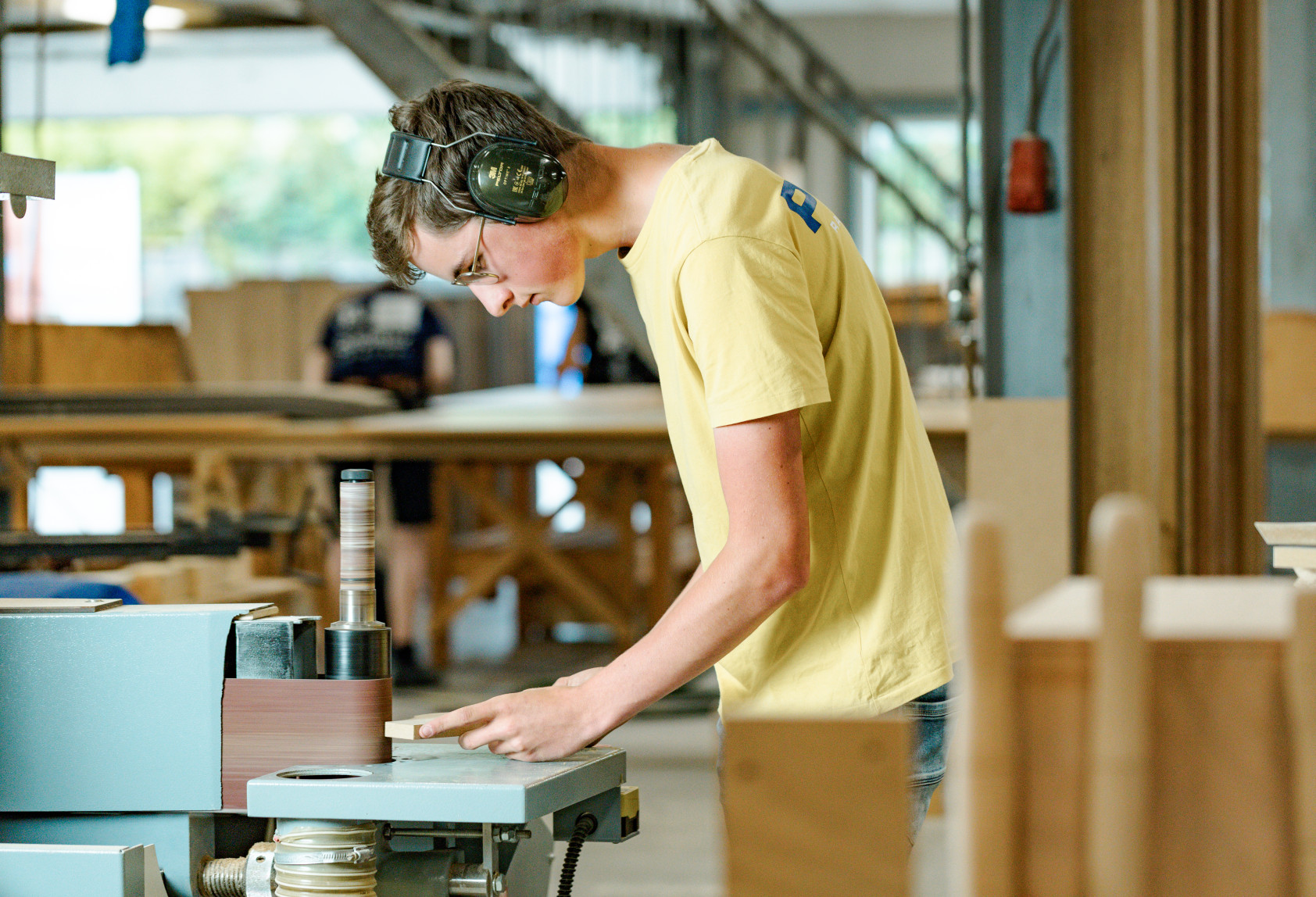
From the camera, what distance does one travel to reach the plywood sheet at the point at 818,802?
676 millimetres

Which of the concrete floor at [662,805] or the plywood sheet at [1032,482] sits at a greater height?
the plywood sheet at [1032,482]

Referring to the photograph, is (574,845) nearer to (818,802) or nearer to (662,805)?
(818,802)

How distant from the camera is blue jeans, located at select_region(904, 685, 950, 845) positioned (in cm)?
133

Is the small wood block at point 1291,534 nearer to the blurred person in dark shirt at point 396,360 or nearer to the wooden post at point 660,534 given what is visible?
the wooden post at point 660,534

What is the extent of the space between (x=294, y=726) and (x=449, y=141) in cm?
63

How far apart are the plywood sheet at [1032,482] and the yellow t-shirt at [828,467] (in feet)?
6.61

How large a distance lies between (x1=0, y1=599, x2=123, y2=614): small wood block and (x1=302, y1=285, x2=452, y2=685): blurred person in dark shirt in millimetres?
4136

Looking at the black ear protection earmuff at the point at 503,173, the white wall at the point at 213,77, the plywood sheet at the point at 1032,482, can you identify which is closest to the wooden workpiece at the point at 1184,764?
the black ear protection earmuff at the point at 503,173

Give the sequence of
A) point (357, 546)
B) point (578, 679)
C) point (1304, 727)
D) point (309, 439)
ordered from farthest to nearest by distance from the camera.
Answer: point (309, 439), point (578, 679), point (357, 546), point (1304, 727)

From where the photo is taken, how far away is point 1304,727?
26.5 inches

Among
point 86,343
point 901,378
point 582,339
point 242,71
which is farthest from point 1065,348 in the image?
point 242,71

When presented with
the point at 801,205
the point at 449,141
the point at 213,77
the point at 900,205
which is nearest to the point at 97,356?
the point at 449,141

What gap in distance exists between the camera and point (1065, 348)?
334 centimetres

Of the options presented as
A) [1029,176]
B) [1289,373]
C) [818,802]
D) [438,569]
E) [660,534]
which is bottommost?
[438,569]
